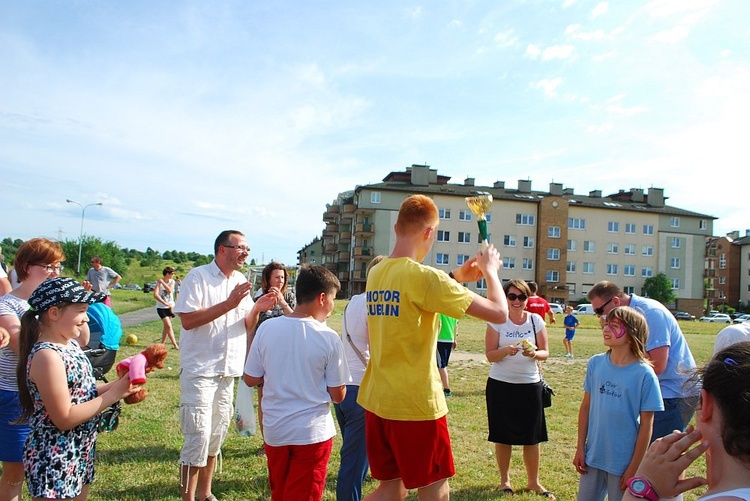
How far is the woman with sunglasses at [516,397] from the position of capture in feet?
17.2

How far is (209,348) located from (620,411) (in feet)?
10.5

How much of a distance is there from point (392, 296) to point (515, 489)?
3.30m

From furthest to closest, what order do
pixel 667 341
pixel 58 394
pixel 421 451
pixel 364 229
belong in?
pixel 364 229, pixel 667 341, pixel 421 451, pixel 58 394

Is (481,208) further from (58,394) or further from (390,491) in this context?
(58,394)

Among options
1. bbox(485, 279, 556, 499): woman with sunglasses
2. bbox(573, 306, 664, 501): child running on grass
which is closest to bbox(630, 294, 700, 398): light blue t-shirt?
bbox(573, 306, 664, 501): child running on grass

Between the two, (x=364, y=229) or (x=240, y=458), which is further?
(x=364, y=229)

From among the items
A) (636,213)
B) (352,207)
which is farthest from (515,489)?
(636,213)

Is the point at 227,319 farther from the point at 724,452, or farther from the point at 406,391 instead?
the point at 724,452

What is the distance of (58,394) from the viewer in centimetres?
275

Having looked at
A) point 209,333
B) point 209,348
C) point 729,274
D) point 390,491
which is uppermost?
point 729,274

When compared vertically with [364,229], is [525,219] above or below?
above

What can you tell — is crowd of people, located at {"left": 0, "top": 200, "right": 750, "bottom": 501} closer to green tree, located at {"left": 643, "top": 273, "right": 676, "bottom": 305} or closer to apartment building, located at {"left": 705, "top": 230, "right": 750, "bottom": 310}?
green tree, located at {"left": 643, "top": 273, "right": 676, "bottom": 305}

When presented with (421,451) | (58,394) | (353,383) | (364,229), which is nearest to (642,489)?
(421,451)

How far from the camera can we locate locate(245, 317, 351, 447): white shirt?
11.4 feet
